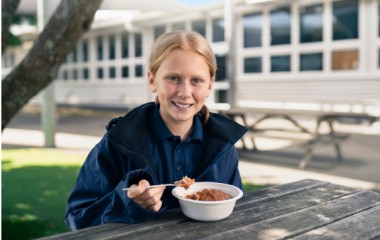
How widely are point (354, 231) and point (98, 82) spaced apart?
59.7 ft

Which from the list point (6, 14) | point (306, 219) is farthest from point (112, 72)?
point (306, 219)

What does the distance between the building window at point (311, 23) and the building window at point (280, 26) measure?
432mm

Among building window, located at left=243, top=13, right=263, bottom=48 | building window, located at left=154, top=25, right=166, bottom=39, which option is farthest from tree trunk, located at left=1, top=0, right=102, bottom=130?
building window, located at left=154, top=25, right=166, bottom=39

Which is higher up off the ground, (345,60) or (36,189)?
(345,60)

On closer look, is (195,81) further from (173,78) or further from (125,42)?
(125,42)

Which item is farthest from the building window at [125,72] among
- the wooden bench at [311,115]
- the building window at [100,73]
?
the wooden bench at [311,115]

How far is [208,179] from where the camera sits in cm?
188

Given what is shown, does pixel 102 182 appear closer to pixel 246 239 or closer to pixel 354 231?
pixel 246 239

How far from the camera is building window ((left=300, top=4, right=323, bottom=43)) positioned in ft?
39.4

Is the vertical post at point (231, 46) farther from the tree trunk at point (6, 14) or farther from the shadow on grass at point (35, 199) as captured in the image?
the tree trunk at point (6, 14)

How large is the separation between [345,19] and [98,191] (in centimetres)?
1107

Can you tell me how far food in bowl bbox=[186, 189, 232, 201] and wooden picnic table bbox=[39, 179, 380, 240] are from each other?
3.2 inches

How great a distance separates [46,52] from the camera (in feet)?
10.2

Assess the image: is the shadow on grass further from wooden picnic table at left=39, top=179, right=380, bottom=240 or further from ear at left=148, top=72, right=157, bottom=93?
wooden picnic table at left=39, top=179, right=380, bottom=240
